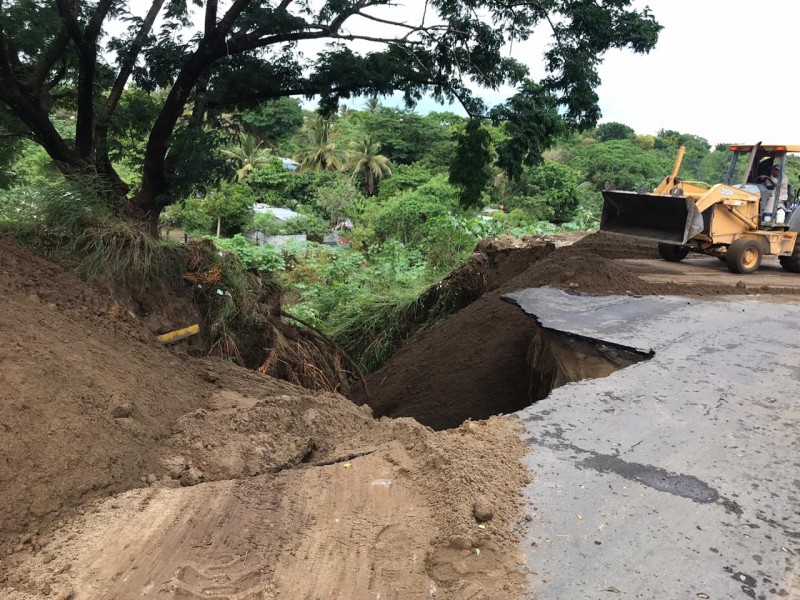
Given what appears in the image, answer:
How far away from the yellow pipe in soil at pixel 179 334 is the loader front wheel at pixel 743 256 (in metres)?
8.84

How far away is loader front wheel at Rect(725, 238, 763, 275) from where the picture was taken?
1005 centimetres

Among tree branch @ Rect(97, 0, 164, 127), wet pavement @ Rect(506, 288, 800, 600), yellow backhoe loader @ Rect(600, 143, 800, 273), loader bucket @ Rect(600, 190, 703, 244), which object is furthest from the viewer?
yellow backhoe loader @ Rect(600, 143, 800, 273)


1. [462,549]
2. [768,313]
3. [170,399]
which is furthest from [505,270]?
[462,549]

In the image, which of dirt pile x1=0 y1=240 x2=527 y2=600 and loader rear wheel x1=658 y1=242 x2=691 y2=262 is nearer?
dirt pile x1=0 y1=240 x2=527 y2=600

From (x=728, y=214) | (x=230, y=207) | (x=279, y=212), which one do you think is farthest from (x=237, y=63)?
(x=279, y=212)

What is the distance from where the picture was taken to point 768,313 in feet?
23.4

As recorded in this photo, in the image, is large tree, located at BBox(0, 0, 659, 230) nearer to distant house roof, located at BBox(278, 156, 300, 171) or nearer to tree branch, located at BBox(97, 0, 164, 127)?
tree branch, located at BBox(97, 0, 164, 127)

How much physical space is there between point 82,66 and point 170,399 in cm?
529

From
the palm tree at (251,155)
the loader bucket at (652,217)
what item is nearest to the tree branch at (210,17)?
the loader bucket at (652,217)

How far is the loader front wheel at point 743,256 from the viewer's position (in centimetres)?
1005

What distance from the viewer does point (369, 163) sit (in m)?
39.3

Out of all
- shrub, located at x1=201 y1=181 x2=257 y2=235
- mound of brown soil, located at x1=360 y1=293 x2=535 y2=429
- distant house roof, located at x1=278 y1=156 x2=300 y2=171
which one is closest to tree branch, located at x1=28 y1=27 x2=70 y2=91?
mound of brown soil, located at x1=360 y1=293 x2=535 y2=429

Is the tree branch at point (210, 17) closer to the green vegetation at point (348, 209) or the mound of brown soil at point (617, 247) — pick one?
the green vegetation at point (348, 209)

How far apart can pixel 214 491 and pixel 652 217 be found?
30.1ft
